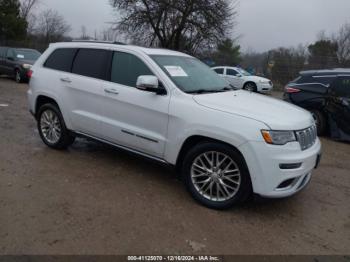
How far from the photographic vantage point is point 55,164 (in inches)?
201

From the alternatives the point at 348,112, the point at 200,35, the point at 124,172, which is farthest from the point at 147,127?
the point at 200,35

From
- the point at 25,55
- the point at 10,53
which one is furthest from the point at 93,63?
the point at 10,53

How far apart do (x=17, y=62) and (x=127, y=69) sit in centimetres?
1264

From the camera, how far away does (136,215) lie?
375 cm

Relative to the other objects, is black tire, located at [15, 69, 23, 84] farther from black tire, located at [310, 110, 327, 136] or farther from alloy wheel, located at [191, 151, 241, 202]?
alloy wheel, located at [191, 151, 241, 202]

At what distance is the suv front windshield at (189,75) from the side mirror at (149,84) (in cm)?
24

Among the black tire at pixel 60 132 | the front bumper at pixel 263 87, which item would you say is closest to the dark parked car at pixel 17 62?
the black tire at pixel 60 132

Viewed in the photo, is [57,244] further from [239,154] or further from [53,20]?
[53,20]

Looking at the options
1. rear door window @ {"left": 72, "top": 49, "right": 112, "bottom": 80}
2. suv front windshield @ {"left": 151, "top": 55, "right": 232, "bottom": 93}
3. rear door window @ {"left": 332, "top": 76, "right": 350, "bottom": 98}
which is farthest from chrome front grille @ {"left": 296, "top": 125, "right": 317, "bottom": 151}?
rear door window @ {"left": 332, "top": 76, "right": 350, "bottom": 98}

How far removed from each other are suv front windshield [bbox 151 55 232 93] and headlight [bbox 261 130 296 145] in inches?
46.8

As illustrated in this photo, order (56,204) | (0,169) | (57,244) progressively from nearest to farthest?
(57,244) < (56,204) < (0,169)

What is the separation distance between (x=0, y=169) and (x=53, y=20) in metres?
64.1

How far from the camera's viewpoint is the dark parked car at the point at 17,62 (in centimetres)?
1516

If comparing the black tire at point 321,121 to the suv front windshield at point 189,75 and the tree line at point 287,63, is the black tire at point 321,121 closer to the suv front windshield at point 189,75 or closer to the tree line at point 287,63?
the suv front windshield at point 189,75
